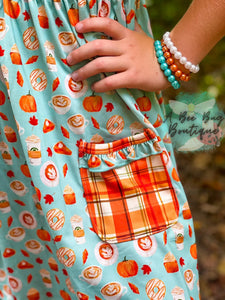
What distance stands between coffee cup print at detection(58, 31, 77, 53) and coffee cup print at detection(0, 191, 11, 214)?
38 cm

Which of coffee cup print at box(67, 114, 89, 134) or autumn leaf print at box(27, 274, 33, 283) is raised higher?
coffee cup print at box(67, 114, 89, 134)

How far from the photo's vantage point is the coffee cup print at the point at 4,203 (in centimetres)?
75

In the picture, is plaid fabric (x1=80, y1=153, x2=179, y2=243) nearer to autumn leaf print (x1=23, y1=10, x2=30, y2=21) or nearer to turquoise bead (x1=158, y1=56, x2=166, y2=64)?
turquoise bead (x1=158, y1=56, x2=166, y2=64)

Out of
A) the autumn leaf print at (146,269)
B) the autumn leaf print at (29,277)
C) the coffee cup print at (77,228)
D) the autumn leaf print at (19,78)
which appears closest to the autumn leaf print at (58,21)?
the autumn leaf print at (19,78)

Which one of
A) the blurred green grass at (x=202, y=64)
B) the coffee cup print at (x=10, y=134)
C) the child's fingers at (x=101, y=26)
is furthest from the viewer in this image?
the blurred green grass at (x=202, y=64)

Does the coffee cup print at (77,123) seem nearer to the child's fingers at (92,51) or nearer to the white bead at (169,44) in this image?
the child's fingers at (92,51)

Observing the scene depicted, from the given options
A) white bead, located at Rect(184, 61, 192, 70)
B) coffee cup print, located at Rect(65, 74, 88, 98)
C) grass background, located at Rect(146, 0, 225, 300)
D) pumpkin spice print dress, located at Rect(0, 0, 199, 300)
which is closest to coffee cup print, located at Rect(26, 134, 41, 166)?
pumpkin spice print dress, located at Rect(0, 0, 199, 300)

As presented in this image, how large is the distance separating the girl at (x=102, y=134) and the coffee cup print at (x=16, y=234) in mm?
219

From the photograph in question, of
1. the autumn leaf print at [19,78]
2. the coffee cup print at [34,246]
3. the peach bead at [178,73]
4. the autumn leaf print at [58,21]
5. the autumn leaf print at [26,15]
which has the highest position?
the autumn leaf print at [26,15]

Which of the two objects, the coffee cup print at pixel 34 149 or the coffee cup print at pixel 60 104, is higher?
the coffee cup print at pixel 60 104

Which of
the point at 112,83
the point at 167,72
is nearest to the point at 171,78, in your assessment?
the point at 167,72

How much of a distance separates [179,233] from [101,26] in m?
0.42

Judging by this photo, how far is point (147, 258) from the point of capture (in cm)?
60

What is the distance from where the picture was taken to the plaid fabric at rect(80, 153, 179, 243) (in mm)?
603
